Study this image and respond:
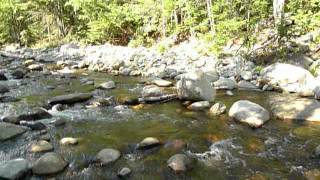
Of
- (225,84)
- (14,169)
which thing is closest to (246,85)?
(225,84)

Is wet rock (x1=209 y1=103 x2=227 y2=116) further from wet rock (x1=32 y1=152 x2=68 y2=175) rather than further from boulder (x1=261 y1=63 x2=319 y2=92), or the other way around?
wet rock (x1=32 y1=152 x2=68 y2=175)

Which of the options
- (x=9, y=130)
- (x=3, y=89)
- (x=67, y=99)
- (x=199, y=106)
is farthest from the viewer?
(x=3, y=89)

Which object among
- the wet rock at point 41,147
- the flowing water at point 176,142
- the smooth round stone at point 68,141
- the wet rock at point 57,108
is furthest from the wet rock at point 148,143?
the wet rock at point 57,108

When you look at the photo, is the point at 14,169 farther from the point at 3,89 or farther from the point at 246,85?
the point at 246,85

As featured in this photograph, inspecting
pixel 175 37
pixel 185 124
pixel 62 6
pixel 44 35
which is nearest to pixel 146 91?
pixel 185 124

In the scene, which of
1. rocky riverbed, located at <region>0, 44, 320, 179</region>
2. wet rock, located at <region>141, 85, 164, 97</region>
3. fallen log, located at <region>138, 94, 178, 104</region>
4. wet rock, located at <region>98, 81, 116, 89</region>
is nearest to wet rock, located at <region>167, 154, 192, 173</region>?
rocky riverbed, located at <region>0, 44, 320, 179</region>

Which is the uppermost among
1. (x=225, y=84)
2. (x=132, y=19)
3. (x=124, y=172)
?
(x=132, y=19)

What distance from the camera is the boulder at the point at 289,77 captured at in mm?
11457

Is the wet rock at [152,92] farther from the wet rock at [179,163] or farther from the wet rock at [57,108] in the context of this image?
the wet rock at [179,163]

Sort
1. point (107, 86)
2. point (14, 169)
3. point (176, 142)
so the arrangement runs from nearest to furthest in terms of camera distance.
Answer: point (14, 169)
point (176, 142)
point (107, 86)

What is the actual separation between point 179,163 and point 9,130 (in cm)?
380

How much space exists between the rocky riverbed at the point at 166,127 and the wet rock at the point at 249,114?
0.08 feet

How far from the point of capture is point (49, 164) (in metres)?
6.25

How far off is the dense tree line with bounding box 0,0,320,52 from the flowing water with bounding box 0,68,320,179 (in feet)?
7.61
